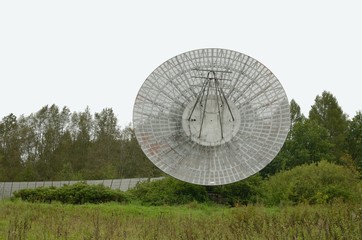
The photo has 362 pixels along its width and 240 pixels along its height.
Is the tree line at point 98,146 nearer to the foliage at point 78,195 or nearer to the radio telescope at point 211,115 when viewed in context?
the foliage at point 78,195

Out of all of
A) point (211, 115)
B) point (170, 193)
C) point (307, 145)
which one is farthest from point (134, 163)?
point (211, 115)

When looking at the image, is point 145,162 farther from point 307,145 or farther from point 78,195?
point 78,195

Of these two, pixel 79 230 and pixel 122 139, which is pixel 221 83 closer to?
pixel 79 230

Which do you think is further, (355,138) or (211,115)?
(355,138)

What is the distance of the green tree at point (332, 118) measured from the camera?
179 feet

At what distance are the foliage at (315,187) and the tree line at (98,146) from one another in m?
19.7

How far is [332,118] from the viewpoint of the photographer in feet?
189

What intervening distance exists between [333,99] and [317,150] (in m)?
12.4

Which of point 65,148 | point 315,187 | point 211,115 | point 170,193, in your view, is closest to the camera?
point 211,115

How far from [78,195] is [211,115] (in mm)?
9850

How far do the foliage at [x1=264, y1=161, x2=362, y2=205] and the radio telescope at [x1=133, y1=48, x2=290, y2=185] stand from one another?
4.17 m

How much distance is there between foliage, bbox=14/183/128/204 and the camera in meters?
26.2

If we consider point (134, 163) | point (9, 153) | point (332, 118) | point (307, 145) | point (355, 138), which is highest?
point (332, 118)

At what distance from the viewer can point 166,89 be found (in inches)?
990
